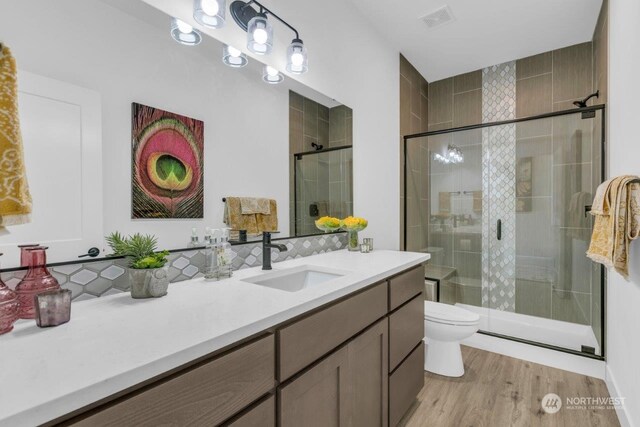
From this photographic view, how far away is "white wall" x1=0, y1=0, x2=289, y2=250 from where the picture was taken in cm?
94

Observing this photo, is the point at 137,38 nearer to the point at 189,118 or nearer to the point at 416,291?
the point at 189,118

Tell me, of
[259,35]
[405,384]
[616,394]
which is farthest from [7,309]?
[616,394]

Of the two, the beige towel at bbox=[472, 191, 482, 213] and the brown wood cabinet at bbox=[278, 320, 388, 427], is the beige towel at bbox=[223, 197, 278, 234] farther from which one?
the beige towel at bbox=[472, 191, 482, 213]

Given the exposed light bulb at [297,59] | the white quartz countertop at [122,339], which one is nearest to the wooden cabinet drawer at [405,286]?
the white quartz countertop at [122,339]

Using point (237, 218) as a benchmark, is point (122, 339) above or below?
below

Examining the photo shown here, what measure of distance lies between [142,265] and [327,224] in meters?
1.19

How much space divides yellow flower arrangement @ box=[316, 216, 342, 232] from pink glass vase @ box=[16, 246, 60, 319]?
135cm

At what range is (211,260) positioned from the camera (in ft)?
4.22

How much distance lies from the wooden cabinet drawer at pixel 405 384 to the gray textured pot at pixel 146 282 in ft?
3.69

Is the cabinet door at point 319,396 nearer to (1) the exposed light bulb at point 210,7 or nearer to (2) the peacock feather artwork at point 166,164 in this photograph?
(2) the peacock feather artwork at point 166,164

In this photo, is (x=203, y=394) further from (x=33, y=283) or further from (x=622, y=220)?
(x=622, y=220)

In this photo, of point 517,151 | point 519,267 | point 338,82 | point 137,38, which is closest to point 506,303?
point 519,267

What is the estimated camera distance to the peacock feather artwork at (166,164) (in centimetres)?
114

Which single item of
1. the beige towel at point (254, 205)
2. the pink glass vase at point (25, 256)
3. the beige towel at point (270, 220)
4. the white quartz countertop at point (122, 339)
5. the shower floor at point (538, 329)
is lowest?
the shower floor at point (538, 329)
